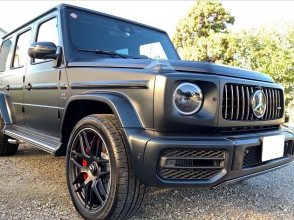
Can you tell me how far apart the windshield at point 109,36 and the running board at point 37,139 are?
98cm

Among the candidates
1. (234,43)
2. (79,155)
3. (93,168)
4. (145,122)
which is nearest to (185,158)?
(145,122)

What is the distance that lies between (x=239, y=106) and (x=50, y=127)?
2.00 meters

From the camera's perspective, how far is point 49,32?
3.06 metres

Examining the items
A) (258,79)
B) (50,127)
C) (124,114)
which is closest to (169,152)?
(124,114)

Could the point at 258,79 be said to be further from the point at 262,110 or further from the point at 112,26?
the point at 112,26

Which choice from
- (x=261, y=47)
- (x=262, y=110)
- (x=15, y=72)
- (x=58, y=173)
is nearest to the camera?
(x=262, y=110)

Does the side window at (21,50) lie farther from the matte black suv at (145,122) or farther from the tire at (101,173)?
the tire at (101,173)

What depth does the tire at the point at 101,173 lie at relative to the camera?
1.79 metres

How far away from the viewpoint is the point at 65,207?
234 cm

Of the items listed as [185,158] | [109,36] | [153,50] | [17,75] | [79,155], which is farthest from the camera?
[17,75]


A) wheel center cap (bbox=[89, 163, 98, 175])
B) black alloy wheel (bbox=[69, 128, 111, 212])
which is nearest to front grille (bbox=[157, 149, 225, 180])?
black alloy wheel (bbox=[69, 128, 111, 212])

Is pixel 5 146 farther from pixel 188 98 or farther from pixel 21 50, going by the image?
pixel 188 98

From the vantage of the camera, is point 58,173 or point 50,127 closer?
point 50,127

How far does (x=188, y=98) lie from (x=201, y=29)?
20442mm
